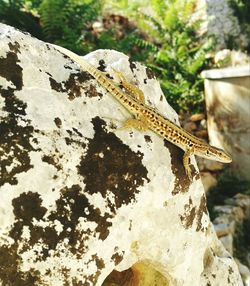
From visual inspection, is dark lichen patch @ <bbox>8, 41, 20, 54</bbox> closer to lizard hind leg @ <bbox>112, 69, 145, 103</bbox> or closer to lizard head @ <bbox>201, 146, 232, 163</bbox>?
lizard hind leg @ <bbox>112, 69, 145, 103</bbox>

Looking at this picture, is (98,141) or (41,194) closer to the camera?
(41,194)

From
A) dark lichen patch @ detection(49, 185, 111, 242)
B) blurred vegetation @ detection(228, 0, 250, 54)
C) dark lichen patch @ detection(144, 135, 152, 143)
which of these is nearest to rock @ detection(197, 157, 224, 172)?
blurred vegetation @ detection(228, 0, 250, 54)

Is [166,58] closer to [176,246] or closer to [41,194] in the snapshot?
[176,246]

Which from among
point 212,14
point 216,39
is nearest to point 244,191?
point 216,39

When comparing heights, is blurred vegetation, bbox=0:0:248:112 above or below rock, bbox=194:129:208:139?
above

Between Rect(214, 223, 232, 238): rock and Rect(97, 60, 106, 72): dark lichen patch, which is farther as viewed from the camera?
Rect(214, 223, 232, 238): rock
